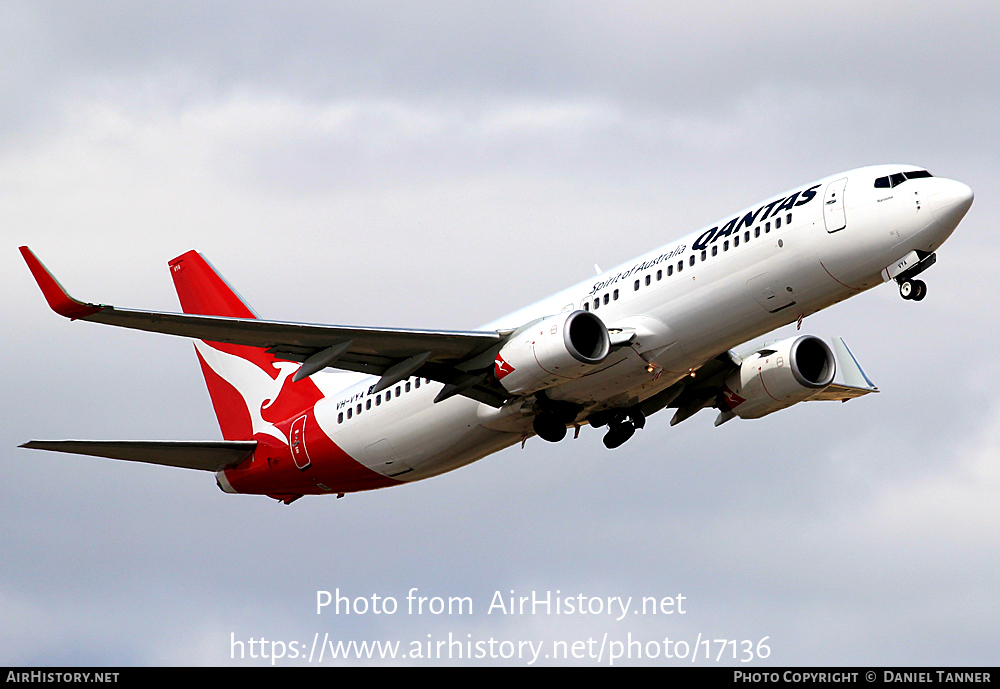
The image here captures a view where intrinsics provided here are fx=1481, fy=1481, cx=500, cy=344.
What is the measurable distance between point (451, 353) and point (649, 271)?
5489mm

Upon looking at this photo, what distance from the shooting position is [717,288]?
35281 millimetres

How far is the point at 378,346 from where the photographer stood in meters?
37.2

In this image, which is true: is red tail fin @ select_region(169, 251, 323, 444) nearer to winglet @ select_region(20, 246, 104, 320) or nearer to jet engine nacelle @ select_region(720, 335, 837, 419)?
winglet @ select_region(20, 246, 104, 320)

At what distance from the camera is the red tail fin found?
45281 millimetres

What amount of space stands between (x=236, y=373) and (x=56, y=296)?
606 inches

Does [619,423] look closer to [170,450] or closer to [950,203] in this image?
[950,203]

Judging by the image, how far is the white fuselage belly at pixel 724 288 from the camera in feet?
113

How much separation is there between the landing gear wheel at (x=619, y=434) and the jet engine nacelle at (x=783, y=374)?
4.10 m

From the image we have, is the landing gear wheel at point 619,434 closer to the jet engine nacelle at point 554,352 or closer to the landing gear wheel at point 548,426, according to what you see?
the landing gear wheel at point 548,426

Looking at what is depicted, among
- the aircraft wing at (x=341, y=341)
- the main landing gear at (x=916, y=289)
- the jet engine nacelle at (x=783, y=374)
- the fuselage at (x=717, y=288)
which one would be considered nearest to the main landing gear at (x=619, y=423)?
the fuselage at (x=717, y=288)

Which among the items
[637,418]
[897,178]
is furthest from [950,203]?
[637,418]
